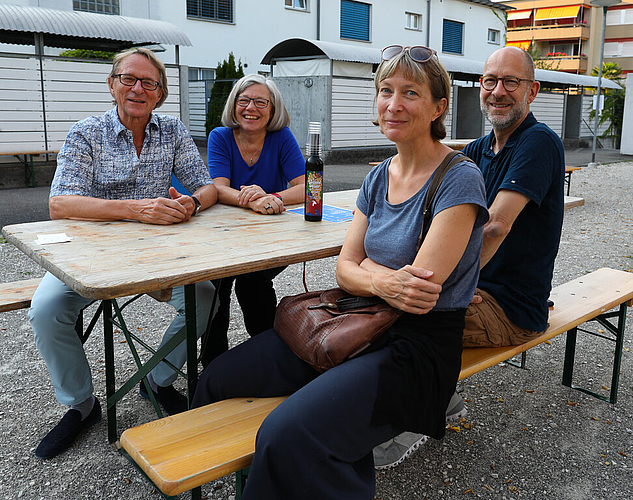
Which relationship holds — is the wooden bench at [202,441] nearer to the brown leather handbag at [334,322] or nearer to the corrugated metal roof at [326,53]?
the brown leather handbag at [334,322]

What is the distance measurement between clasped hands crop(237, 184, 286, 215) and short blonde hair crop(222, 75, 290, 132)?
1.49 feet

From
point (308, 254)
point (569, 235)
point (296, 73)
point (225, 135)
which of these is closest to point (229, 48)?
point (296, 73)

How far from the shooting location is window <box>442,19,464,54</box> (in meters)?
28.1

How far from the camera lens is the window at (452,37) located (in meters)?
28.1

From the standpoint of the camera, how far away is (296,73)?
55.9ft

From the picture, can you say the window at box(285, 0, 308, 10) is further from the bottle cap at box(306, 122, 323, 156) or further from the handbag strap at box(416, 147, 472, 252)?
the handbag strap at box(416, 147, 472, 252)

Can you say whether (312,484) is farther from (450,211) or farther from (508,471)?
(508,471)

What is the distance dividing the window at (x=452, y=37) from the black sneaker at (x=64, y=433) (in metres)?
27.7

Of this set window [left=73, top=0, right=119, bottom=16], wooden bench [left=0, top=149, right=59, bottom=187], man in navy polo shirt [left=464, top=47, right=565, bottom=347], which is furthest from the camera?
window [left=73, top=0, right=119, bottom=16]

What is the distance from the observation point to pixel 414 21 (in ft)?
88.4

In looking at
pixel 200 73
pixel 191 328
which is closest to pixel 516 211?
pixel 191 328

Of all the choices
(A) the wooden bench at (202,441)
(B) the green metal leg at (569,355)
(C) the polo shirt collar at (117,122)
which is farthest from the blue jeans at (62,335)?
(B) the green metal leg at (569,355)

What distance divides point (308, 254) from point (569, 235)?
630 cm

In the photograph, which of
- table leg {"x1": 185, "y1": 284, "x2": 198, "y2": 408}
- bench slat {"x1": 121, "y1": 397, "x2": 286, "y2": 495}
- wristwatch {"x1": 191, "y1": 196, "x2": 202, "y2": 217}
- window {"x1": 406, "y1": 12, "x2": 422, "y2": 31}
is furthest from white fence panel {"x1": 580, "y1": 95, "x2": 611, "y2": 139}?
bench slat {"x1": 121, "y1": 397, "x2": 286, "y2": 495}
